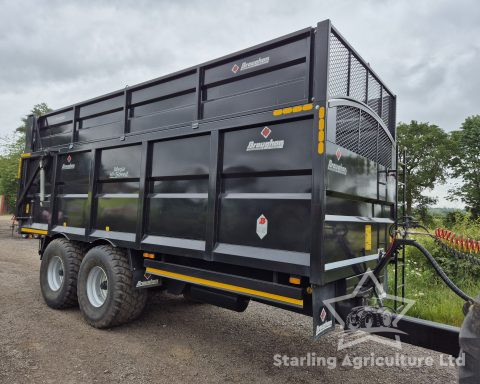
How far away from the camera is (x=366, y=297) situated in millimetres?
3352

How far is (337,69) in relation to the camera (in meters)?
3.07

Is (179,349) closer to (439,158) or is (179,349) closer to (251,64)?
(251,64)

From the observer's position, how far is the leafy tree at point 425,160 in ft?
126

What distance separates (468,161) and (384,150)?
40.2m

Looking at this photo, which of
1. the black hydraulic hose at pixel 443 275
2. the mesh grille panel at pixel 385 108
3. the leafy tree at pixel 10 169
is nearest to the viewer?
the black hydraulic hose at pixel 443 275

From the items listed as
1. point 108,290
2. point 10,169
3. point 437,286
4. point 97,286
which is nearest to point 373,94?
point 437,286

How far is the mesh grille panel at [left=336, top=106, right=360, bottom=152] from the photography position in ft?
9.94

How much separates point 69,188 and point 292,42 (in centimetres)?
378

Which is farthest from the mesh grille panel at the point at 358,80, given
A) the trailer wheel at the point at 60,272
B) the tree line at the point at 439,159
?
the tree line at the point at 439,159

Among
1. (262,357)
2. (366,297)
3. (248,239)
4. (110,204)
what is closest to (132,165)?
(110,204)

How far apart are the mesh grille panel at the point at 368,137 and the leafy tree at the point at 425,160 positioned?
37.7 m

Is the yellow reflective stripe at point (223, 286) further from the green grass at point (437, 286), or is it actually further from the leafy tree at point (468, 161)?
the leafy tree at point (468, 161)

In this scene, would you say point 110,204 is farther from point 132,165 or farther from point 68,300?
point 68,300

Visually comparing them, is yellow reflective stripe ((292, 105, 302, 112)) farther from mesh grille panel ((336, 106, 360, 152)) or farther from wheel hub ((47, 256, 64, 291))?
wheel hub ((47, 256, 64, 291))
